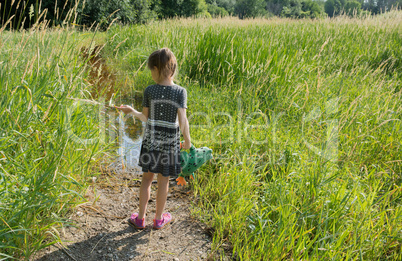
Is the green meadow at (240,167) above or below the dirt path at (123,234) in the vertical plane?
above

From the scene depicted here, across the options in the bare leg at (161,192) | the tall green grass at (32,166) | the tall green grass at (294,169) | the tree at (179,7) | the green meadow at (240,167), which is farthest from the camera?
the tree at (179,7)

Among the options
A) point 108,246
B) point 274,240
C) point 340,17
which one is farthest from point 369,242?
point 340,17

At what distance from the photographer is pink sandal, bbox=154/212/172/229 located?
7.20ft

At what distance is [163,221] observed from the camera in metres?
2.23

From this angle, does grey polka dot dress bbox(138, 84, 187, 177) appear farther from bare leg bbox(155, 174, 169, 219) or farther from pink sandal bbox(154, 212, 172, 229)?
pink sandal bbox(154, 212, 172, 229)

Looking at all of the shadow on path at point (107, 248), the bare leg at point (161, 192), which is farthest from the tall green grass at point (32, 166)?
the bare leg at point (161, 192)

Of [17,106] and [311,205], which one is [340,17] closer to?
[311,205]

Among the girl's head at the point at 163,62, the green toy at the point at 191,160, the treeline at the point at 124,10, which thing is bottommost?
the green toy at the point at 191,160

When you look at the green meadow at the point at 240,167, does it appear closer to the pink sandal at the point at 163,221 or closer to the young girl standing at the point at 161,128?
the pink sandal at the point at 163,221

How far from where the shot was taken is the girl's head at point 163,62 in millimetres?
1966

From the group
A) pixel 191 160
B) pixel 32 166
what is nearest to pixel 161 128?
pixel 191 160

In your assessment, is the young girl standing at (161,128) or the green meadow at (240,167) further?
the young girl standing at (161,128)

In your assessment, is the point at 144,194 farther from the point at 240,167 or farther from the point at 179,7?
the point at 179,7

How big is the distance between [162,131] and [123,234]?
0.82 meters
